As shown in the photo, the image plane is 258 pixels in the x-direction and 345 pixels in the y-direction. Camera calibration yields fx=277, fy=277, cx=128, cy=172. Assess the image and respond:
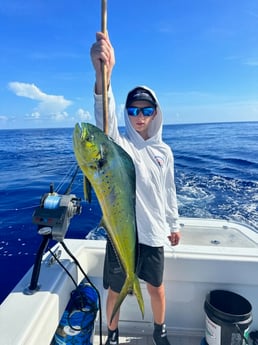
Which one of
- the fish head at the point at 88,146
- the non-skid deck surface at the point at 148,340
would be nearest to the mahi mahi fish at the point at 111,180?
the fish head at the point at 88,146

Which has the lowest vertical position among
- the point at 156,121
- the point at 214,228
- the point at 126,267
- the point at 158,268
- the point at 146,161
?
the point at 214,228

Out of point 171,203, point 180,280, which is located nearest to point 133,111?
point 171,203

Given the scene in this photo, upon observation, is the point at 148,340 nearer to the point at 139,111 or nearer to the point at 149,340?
the point at 149,340

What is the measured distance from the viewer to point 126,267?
1165 mm

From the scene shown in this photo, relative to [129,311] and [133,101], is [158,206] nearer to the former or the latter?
[133,101]

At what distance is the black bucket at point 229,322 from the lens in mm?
1800

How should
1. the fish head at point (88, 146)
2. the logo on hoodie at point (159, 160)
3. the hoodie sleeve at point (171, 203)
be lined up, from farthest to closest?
the hoodie sleeve at point (171, 203) < the logo on hoodie at point (159, 160) < the fish head at point (88, 146)

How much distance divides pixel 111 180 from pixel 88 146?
15 cm

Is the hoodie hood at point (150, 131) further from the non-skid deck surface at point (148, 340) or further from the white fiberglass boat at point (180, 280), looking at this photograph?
the non-skid deck surface at point (148, 340)

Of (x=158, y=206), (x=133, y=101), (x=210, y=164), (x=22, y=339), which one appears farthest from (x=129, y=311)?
(x=210, y=164)

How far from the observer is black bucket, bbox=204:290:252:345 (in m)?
1.80

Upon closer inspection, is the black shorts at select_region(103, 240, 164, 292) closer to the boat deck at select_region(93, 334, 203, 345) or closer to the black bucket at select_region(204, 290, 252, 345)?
the black bucket at select_region(204, 290, 252, 345)

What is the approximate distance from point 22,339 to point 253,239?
2241mm

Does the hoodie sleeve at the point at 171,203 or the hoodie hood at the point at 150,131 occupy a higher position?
the hoodie hood at the point at 150,131
